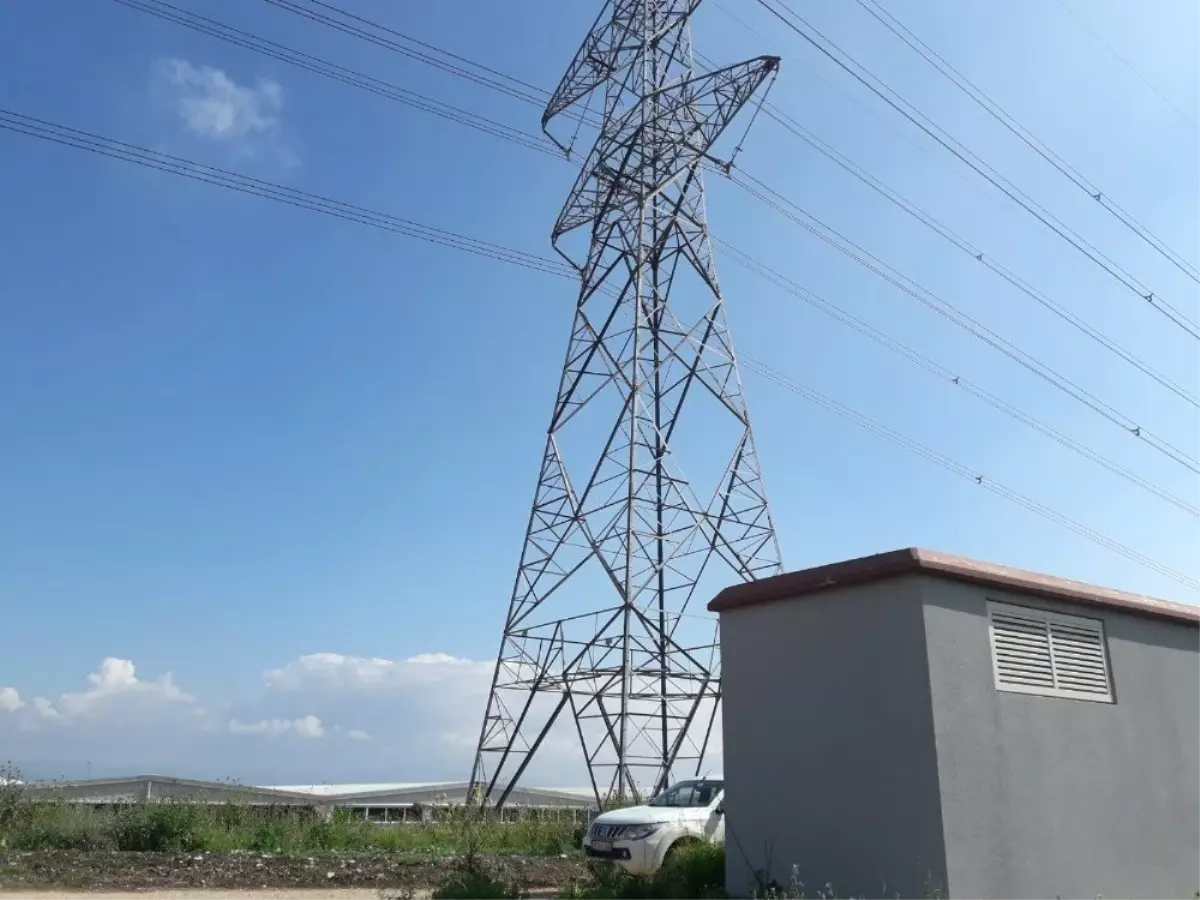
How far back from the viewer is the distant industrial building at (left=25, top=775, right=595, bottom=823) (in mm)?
16938

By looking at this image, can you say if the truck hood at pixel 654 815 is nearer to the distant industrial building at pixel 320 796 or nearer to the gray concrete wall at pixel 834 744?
the gray concrete wall at pixel 834 744

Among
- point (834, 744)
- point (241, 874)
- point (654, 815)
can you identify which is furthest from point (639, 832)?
point (241, 874)

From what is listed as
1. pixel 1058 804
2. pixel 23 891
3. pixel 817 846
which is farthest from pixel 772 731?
pixel 23 891

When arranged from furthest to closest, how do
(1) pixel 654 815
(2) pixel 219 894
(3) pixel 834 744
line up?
(1) pixel 654 815 → (2) pixel 219 894 → (3) pixel 834 744

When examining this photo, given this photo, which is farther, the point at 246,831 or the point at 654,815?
the point at 246,831

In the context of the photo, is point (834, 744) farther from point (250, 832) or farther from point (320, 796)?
point (320, 796)

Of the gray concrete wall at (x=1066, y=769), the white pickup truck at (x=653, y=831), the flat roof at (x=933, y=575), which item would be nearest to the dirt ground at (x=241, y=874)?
the white pickup truck at (x=653, y=831)

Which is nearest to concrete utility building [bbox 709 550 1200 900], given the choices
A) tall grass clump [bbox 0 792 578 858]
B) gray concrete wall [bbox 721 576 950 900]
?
gray concrete wall [bbox 721 576 950 900]

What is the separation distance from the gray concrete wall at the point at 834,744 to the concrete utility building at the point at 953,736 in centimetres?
2

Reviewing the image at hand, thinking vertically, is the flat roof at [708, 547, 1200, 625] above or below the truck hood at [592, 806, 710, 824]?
above

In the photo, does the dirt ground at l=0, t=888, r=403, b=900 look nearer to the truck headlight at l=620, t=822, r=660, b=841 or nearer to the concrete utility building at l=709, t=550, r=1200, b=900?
the truck headlight at l=620, t=822, r=660, b=841

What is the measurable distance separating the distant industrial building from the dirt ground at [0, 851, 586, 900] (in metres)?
3.32

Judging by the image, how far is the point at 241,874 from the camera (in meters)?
11.7

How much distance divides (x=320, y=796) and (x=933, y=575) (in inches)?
755
